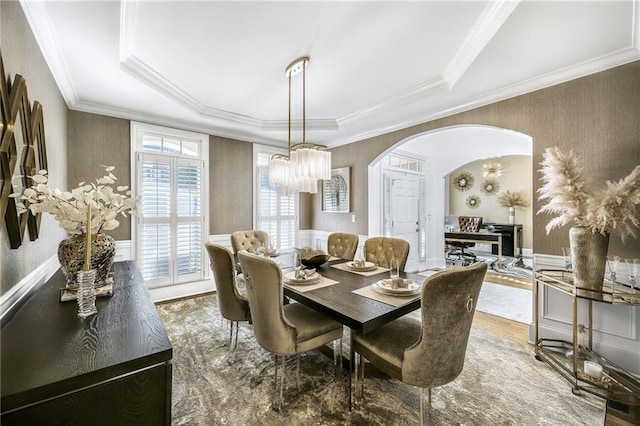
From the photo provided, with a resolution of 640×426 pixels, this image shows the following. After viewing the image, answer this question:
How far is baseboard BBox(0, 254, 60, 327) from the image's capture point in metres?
1.23

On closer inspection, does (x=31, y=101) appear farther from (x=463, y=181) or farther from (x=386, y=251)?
(x=463, y=181)

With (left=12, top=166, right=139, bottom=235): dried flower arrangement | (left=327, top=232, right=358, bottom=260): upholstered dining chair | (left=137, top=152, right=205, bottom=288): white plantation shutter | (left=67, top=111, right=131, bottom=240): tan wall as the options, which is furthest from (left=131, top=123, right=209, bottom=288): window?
(left=12, top=166, right=139, bottom=235): dried flower arrangement

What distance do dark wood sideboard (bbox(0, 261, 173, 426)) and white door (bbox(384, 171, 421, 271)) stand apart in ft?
14.3

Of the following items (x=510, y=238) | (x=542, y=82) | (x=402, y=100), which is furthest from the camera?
(x=510, y=238)

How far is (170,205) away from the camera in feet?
12.5

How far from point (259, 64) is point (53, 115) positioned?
194cm

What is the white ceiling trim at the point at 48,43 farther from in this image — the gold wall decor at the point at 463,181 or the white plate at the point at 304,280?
the gold wall decor at the point at 463,181

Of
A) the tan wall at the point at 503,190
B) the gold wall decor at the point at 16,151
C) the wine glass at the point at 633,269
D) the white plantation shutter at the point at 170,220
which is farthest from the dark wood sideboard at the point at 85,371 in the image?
the tan wall at the point at 503,190

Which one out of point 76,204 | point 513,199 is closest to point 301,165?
point 76,204

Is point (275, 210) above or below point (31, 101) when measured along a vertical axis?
below

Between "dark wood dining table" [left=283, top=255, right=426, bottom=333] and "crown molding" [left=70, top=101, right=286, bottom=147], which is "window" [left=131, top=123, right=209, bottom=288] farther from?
"dark wood dining table" [left=283, top=255, right=426, bottom=333]

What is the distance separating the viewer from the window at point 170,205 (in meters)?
3.63

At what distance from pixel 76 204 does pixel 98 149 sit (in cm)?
255

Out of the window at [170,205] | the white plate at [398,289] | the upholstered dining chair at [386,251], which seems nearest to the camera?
the white plate at [398,289]
